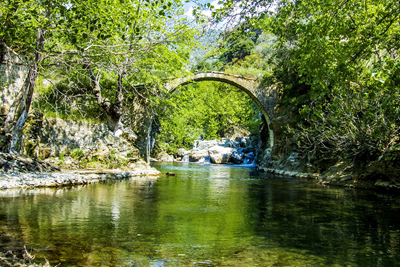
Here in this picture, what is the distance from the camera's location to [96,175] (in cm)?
1205

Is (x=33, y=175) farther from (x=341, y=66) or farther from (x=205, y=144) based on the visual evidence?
(x=205, y=144)

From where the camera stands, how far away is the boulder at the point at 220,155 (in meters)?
26.9

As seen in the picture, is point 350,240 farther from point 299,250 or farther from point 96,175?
point 96,175

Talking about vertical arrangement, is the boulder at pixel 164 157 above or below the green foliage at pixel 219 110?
below

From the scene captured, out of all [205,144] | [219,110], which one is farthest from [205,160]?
[219,110]

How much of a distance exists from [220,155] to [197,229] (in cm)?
2163

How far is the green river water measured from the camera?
13.4 feet

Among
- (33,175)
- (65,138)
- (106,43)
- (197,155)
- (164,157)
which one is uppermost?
(106,43)

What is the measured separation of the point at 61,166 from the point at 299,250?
10.5 metres

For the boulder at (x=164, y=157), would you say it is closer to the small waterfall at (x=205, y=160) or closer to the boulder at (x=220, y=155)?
the small waterfall at (x=205, y=160)

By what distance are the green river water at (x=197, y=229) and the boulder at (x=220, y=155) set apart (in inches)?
698

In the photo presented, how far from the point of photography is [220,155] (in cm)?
2709

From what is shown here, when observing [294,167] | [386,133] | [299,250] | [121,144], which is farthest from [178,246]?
[294,167]

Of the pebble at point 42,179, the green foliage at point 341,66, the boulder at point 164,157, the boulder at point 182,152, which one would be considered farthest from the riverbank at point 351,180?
the boulder at point 164,157
